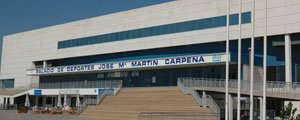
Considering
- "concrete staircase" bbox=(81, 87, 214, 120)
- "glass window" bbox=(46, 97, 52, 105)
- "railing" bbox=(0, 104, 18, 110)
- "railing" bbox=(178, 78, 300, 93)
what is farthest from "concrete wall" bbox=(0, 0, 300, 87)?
"railing" bbox=(0, 104, 18, 110)

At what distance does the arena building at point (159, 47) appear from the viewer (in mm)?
44219

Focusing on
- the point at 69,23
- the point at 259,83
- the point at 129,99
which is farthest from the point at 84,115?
the point at 69,23

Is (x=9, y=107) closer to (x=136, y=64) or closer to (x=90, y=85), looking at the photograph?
(x=90, y=85)

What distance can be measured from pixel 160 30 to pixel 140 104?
16044 millimetres

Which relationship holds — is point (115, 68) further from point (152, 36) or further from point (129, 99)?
point (129, 99)

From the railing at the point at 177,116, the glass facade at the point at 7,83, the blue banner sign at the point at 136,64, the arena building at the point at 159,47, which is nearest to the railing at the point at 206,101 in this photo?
the railing at the point at 177,116

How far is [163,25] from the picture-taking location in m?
54.2

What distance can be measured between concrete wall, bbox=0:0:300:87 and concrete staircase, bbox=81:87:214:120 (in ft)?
30.1

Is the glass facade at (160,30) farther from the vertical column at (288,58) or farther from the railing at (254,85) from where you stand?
the railing at (254,85)

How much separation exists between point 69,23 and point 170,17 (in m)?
20.7

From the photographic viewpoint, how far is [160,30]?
178 ft

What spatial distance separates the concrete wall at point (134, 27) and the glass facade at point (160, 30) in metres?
0.45

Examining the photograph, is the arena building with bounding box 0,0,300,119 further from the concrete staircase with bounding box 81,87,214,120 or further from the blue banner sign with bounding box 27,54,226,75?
the concrete staircase with bounding box 81,87,214,120

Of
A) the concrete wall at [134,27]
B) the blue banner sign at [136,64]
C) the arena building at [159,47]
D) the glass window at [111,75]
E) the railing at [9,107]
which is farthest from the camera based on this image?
the railing at [9,107]
